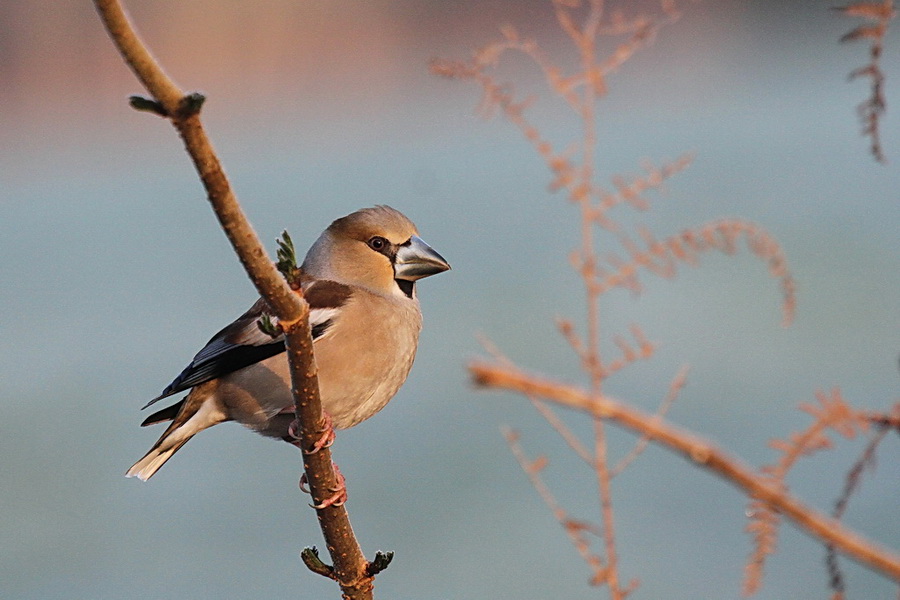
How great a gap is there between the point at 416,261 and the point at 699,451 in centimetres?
264

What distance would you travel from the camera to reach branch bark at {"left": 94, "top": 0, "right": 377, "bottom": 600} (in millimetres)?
1226

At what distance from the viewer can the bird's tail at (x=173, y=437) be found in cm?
318

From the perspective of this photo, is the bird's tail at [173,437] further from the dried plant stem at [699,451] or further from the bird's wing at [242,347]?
the dried plant stem at [699,451]

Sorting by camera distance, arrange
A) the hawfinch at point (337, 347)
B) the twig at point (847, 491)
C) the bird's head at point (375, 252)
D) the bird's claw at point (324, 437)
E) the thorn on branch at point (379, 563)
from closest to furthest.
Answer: the twig at point (847, 491)
the bird's claw at point (324, 437)
the thorn on branch at point (379, 563)
the hawfinch at point (337, 347)
the bird's head at point (375, 252)

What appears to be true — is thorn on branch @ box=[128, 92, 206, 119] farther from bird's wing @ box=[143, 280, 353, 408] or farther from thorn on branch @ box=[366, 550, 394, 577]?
bird's wing @ box=[143, 280, 353, 408]

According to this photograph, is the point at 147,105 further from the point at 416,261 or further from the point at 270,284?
the point at 416,261

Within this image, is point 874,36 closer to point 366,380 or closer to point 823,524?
point 823,524

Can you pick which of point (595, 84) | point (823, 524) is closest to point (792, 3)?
point (595, 84)

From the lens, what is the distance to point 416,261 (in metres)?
3.26

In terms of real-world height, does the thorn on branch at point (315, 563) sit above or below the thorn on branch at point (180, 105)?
below

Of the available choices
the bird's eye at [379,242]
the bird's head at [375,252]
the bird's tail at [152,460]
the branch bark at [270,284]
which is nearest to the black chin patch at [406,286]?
the bird's head at [375,252]

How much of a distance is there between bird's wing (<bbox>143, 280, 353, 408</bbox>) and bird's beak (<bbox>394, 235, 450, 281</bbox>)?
0.20 meters

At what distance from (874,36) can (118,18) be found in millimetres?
873

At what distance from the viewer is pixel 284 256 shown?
5.35 feet
